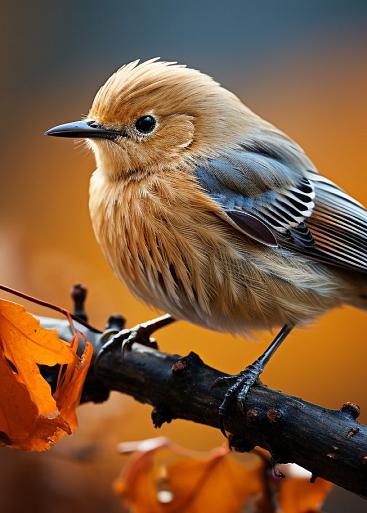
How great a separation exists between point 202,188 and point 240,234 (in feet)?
0.46

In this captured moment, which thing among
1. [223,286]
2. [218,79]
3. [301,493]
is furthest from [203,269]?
[218,79]

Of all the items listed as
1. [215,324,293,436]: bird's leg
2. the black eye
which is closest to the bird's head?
the black eye

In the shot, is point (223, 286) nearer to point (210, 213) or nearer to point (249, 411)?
point (210, 213)

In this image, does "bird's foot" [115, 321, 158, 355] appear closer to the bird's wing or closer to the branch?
the branch

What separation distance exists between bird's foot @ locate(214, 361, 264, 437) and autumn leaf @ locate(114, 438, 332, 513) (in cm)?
9

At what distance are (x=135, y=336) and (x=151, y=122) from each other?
52 cm

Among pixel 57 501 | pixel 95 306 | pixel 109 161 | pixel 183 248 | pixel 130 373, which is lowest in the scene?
pixel 57 501

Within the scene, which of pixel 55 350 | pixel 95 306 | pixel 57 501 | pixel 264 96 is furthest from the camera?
pixel 264 96

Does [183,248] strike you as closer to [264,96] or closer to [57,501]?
[57,501]

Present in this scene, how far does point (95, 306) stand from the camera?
97.0 inches

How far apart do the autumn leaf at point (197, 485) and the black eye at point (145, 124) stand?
76cm

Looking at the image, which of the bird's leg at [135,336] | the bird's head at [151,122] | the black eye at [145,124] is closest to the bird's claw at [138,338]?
the bird's leg at [135,336]

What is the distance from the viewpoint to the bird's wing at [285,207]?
1.86 metres

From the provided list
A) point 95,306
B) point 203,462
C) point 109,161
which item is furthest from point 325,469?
point 95,306
